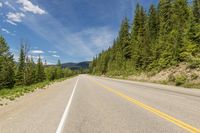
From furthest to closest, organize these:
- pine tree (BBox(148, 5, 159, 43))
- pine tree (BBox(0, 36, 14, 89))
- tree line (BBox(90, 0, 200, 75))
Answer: pine tree (BBox(148, 5, 159, 43)) → pine tree (BBox(0, 36, 14, 89)) → tree line (BBox(90, 0, 200, 75))

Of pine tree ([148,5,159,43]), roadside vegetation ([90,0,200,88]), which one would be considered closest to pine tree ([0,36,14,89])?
roadside vegetation ([90,0,200,88])

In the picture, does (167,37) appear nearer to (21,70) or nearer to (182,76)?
(182,76)

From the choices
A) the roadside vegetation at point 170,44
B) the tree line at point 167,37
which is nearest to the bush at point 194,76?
the roadside vegetation at point 170,44

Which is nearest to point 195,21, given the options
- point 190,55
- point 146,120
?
point 190,55

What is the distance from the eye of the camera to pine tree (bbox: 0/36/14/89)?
4719cm

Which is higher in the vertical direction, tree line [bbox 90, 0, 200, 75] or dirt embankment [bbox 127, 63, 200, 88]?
tree line [bbox 90, 0, 200, 75]

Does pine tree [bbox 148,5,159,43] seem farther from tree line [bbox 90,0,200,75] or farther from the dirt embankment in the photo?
the dirt embankment

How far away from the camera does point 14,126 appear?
6.53m

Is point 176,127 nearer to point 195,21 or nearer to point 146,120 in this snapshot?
point 146,120

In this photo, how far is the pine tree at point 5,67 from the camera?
155 feet

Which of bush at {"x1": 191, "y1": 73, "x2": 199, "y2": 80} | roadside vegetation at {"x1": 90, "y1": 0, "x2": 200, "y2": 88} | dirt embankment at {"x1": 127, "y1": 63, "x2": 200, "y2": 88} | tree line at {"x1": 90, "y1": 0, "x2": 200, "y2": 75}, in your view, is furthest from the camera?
tree line at {"x1": 90, "y1": 0, "x2": 200, "y2": 75}

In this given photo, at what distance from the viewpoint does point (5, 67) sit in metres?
50.1

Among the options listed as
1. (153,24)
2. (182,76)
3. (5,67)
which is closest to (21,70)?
(5,67)

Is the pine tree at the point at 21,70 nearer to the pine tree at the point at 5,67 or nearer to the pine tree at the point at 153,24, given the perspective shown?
the pine tree at the point at 5,67
